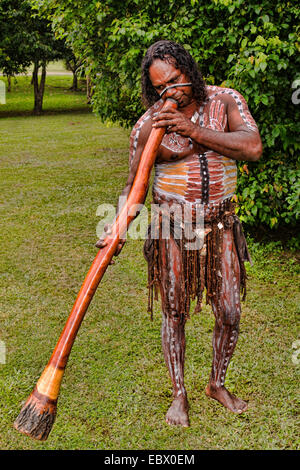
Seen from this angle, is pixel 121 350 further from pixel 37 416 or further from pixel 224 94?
pixel 224 94

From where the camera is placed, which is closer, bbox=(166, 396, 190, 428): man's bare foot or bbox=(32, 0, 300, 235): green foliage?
bbox=(166, 396, 190, 428): man's bare foot

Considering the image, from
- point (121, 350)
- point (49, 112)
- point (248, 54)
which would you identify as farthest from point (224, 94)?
point (49, 112)

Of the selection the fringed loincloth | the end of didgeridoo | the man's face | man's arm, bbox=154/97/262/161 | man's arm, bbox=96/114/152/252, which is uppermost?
the man's face

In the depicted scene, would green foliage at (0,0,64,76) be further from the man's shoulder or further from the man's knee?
the man's knee

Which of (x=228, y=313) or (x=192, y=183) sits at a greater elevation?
(x=192, y=183)

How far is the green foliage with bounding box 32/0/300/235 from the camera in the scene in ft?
14.9

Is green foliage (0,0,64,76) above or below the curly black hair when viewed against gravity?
below

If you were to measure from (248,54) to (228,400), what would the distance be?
10.7 feet

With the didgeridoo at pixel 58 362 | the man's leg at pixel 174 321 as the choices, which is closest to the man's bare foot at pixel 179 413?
the man's leg at pixel 174 321

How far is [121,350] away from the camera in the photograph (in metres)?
3.85

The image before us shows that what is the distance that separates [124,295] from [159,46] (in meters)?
2.91

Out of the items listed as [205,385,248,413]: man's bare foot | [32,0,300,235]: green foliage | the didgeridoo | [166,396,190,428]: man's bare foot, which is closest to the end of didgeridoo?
the didgeridoo

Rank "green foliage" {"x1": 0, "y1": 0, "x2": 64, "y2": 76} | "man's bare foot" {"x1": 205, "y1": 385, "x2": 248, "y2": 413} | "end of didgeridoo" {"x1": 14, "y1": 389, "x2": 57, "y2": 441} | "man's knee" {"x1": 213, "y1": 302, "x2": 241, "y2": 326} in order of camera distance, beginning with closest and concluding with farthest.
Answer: "end of didgeridoo" {"x1": 14, "y1": 389, "x2": 57, "y2": 441}
"man's knee" {"x1": 213, "y1": 302, "x2": 241, "y2": 326}
"man's bare foot" {"x1": 205, "y1": 385, "x2": 248, "y2": 413}
"green foliage" {"x1": 0, "y1": 0, "x2": 64, "y2": 76}

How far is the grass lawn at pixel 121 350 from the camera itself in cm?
294
